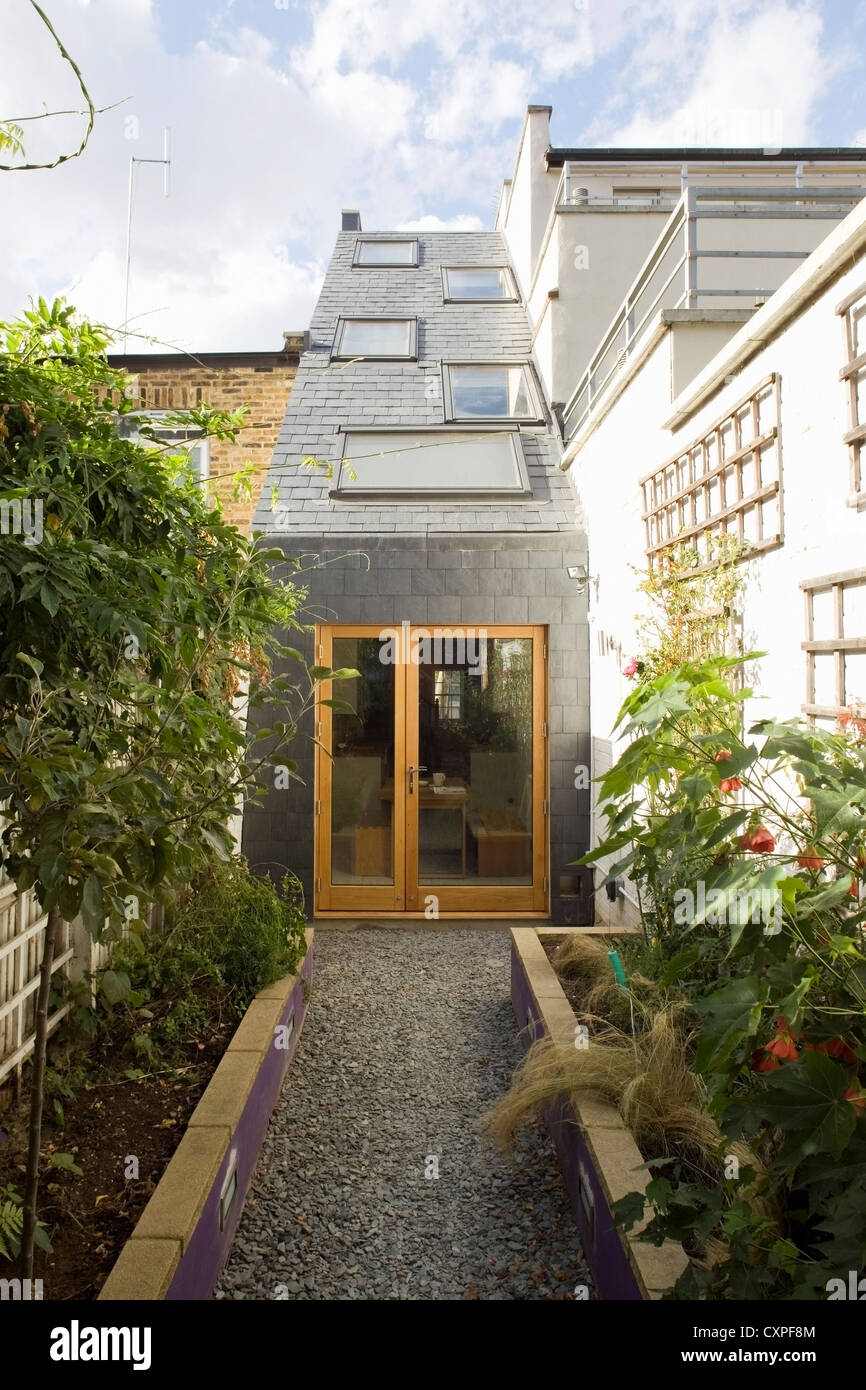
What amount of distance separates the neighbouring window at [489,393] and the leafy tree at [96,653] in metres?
5.29

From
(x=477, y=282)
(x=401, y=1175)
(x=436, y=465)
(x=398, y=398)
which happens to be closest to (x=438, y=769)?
(x=436, y=465)

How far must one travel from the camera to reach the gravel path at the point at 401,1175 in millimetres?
2797

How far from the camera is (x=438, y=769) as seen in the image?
734 centimetres

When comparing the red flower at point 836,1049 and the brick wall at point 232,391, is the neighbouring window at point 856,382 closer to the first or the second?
the red flower at point 836,1049

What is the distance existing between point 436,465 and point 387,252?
189 inches

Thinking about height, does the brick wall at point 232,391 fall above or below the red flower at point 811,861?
above

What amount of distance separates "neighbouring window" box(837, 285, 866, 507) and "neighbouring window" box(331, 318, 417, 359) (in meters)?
6.58

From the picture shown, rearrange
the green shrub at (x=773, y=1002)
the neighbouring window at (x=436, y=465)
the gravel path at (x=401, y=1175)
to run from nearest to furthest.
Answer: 1. the green shrub at (x=773, y=1002)
2. the gravel path at (x=401, y=1175)
3. the neighbouring window at (x=436, y=465)

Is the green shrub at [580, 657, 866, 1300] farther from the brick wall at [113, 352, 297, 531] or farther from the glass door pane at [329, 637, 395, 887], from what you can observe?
the brick wall at [113, 352, 297, 531]

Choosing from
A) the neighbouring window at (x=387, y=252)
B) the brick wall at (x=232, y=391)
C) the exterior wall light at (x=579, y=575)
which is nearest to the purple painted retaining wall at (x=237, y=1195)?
the exterior wall light at (x=579, y=575)

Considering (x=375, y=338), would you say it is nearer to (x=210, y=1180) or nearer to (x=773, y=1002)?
(x=210, y=1180)

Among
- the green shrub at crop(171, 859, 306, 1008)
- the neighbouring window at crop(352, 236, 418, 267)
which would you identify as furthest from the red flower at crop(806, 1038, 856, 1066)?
the neighbouring window at crop(352, 236, 418, 267)
